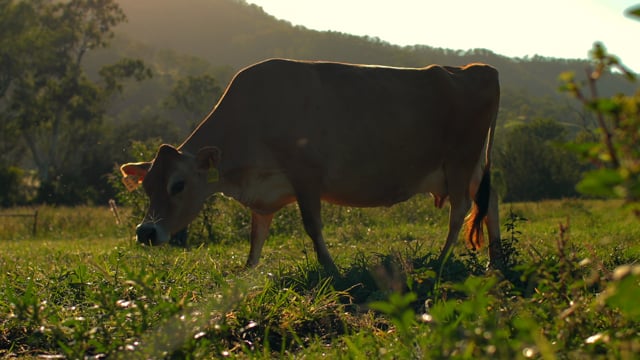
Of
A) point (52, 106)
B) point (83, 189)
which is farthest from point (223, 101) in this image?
point (52, 106)

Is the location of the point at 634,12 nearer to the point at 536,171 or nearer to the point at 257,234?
the point at 257,234

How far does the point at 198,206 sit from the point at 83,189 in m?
34.2

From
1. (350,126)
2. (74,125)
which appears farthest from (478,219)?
(74,125)

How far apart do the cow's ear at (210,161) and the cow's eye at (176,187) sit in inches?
8.5

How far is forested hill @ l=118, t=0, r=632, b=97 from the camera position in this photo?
14762cm

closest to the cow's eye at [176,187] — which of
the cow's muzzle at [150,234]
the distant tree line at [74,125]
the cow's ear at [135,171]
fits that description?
the cow's muzzle at [150,234]

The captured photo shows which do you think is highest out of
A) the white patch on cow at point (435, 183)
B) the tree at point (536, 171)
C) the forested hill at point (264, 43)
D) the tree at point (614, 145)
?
the forested hill at point (264, 43)

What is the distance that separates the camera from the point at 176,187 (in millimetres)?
6551

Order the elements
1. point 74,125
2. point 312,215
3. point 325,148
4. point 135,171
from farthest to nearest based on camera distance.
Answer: point 74,125
point 135,171
point 325,148
point 312,215

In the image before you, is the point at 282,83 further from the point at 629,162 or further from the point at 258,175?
the point at 629,162

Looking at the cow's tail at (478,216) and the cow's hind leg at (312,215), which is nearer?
the cow's hind leg at (312,215)

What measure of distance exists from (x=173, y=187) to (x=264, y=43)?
16415 cm

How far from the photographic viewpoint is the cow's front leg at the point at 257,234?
293 inches

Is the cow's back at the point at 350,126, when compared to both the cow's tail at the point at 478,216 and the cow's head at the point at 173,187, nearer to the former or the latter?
the cow's head at the point at 173,187
